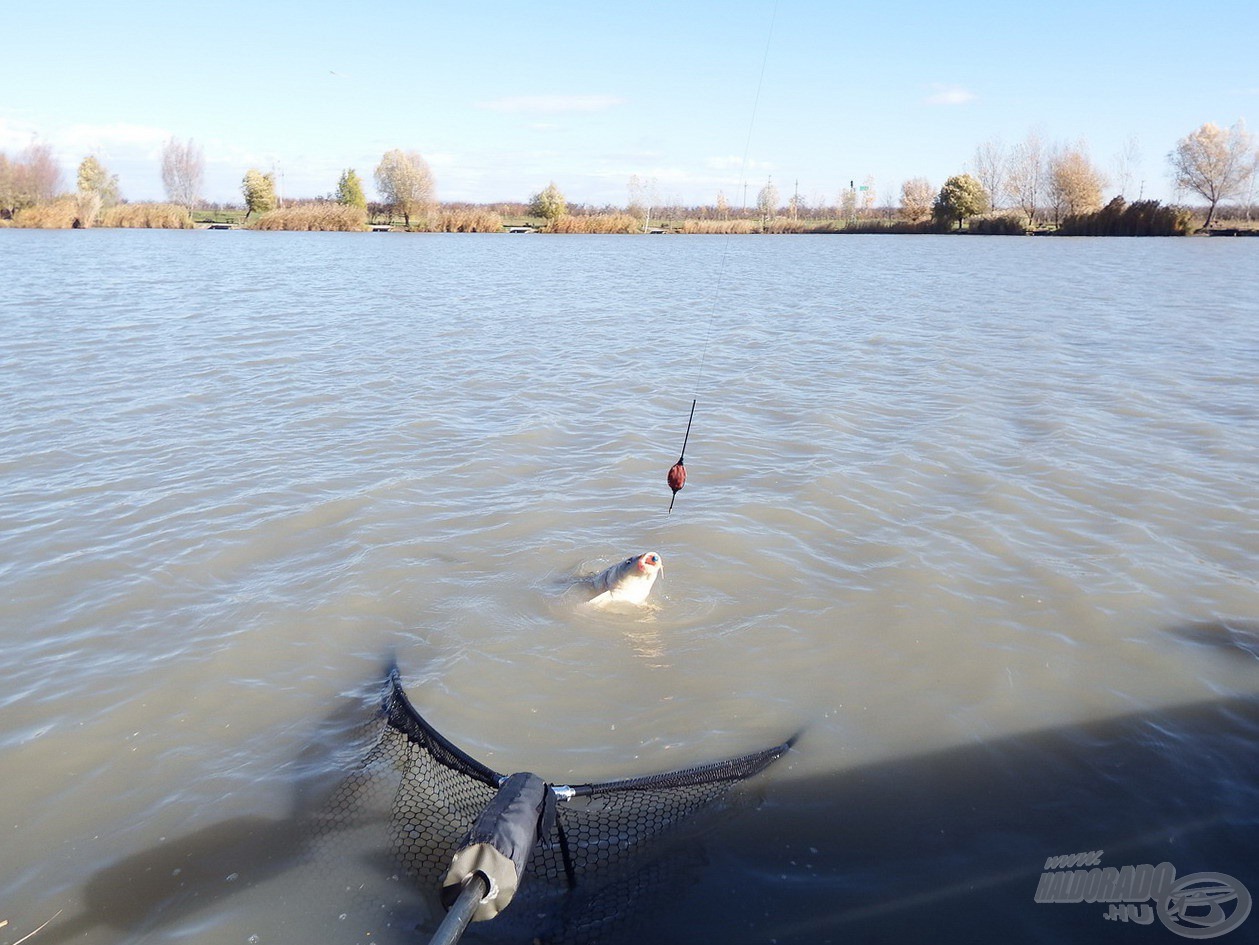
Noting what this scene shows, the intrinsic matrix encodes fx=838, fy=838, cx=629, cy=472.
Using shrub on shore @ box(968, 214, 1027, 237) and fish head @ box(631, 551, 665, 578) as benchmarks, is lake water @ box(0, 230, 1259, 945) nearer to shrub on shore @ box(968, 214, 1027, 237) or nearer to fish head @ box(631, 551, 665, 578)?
fish head @ box(631, 551, 665, 578)

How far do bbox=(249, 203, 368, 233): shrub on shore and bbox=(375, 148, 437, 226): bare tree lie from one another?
6748 mm

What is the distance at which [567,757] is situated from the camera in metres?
4.51

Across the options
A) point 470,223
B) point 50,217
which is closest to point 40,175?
point 50,217

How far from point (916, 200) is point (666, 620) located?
299 ft

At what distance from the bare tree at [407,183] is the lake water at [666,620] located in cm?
A: 7138

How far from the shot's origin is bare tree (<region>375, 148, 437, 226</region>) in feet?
263

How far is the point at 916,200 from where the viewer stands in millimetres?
87062

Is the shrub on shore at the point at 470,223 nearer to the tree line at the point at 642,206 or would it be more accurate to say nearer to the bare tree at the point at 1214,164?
the tree line at the point at 642,206

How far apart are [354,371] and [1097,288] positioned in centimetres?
2270

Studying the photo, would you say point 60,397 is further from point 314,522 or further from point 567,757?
point 567,757

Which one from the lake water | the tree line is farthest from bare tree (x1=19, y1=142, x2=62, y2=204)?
the lake water

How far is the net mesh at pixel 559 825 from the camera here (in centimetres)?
347

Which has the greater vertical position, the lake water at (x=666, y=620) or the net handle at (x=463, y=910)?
the net handle at (x=463, y=910)

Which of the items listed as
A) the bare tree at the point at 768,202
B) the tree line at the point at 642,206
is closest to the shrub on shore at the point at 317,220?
the tree line at the point at 642,206
